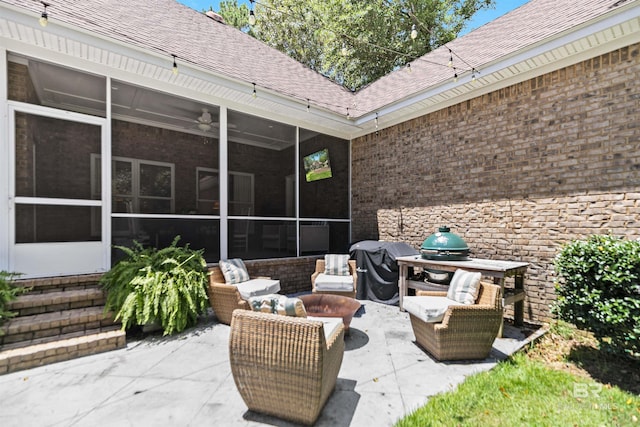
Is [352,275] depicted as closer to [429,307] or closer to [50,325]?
[429,307]

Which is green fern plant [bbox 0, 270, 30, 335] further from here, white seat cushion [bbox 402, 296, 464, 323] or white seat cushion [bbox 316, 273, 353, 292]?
white seat cushion [bbox 402, 296, 464, 323]

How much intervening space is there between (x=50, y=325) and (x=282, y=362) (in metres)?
3.20

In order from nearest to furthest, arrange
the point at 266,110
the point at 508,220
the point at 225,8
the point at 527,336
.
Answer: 1. the point at 527,336
2. the point at 508,220
3. the point at 266,110
4. the point at 225,8

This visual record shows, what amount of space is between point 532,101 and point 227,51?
5913 millimetres

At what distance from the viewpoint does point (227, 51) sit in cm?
623

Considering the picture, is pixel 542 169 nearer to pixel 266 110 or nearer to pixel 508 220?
pixel 508 220

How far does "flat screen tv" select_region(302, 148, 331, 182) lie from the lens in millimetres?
7163

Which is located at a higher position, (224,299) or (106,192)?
(106,192)

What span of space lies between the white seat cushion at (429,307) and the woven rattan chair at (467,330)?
0.08 m

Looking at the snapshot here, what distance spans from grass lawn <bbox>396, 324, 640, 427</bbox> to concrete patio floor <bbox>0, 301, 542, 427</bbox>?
161mm

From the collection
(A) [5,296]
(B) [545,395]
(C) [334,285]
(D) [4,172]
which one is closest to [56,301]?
(A) [5,296]

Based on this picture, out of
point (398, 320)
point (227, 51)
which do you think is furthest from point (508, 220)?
point (227, 51)

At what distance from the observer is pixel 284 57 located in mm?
8242

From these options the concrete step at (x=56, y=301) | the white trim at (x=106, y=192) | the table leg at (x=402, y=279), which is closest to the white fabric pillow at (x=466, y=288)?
the table leg at (x=402, y=279)
